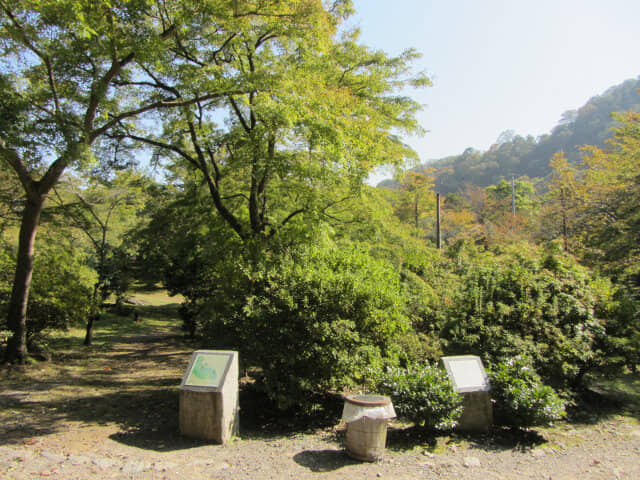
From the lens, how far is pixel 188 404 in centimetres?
490

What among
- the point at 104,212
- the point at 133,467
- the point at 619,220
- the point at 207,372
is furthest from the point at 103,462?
the point at 619,220

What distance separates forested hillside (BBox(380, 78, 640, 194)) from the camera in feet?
301

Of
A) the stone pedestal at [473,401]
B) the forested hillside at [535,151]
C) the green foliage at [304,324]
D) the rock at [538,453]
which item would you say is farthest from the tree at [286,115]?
the forested hillside at [535,151]

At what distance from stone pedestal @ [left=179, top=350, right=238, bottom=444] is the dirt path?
0.54 feet

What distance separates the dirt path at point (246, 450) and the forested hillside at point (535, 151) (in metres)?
84.6

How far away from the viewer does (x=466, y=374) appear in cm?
554

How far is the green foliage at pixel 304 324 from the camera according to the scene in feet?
18.7

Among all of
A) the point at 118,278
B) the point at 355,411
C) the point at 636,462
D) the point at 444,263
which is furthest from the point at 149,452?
the point at 118,278

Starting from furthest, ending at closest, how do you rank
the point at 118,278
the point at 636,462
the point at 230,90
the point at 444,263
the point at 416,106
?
the point at 118,278 < the point at 444,263 < the point at 416,106 < the point at 230,90 < the point at 636,462

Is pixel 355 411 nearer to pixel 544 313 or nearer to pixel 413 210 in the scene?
pixel 544 313

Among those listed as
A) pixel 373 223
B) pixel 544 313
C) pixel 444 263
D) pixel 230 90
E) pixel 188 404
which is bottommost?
pixel 188 404

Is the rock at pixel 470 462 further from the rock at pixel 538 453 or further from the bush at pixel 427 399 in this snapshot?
the rock at pixel 538 453

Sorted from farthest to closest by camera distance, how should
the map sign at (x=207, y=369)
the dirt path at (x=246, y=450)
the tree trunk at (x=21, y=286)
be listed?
the tree trunk at (x=21, y=286) → the map sign at (x=207, y=369) → the dirt path at (x=246, y=450)

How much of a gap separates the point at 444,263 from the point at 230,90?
803cm
